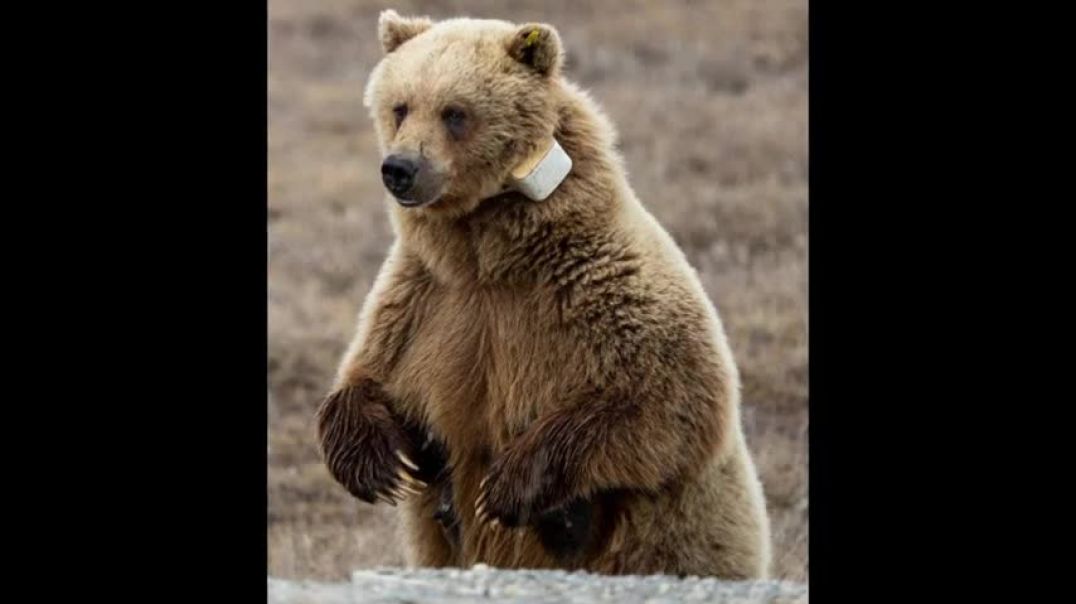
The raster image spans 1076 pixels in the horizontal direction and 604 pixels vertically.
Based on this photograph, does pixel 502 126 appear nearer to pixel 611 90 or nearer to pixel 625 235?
pixel 625 235

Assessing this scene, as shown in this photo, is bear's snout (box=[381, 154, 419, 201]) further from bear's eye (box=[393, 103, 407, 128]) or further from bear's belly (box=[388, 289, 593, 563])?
bear's belly (box=[388, 289, 593, 563])

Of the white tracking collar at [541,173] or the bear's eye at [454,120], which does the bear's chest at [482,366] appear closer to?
the white tracking collar at [541,173]

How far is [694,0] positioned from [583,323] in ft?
31.7

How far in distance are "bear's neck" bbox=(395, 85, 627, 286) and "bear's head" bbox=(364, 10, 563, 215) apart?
0.07 meters

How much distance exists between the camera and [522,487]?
602 cm

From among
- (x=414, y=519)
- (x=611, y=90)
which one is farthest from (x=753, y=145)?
(x=414, y=519)

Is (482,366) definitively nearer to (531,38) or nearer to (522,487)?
(522,487)

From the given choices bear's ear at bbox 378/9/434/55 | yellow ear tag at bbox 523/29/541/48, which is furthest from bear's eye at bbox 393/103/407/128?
yellow ear tag at bbox 523/29/541/48

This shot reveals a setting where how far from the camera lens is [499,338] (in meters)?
6.18

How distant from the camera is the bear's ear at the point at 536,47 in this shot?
608 cm

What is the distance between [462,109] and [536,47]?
1.06 ft

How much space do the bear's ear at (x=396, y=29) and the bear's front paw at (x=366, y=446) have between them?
1.08 m

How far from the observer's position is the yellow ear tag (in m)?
6.08

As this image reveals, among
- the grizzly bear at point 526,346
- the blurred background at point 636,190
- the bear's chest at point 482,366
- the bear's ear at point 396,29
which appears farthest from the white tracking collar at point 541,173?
the blurred background at point 636,190
